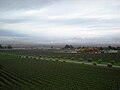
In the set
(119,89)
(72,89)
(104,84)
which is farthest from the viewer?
(104,84)

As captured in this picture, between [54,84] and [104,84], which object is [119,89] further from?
[54,84]

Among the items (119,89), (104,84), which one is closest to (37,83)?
(104,84)

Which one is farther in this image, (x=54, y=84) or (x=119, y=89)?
(x=54, y=84)

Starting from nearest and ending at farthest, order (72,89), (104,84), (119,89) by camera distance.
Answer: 1. (119,89)
2. (72,89)
3. (104,84)

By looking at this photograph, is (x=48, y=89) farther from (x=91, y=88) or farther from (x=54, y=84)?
(x=91, y=88)

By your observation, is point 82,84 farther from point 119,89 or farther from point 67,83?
point 119,89

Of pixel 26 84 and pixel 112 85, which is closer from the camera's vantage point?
pixel 112 85

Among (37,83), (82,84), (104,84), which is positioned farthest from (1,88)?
(104,84)

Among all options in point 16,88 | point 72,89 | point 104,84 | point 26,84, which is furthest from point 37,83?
point 104,84
